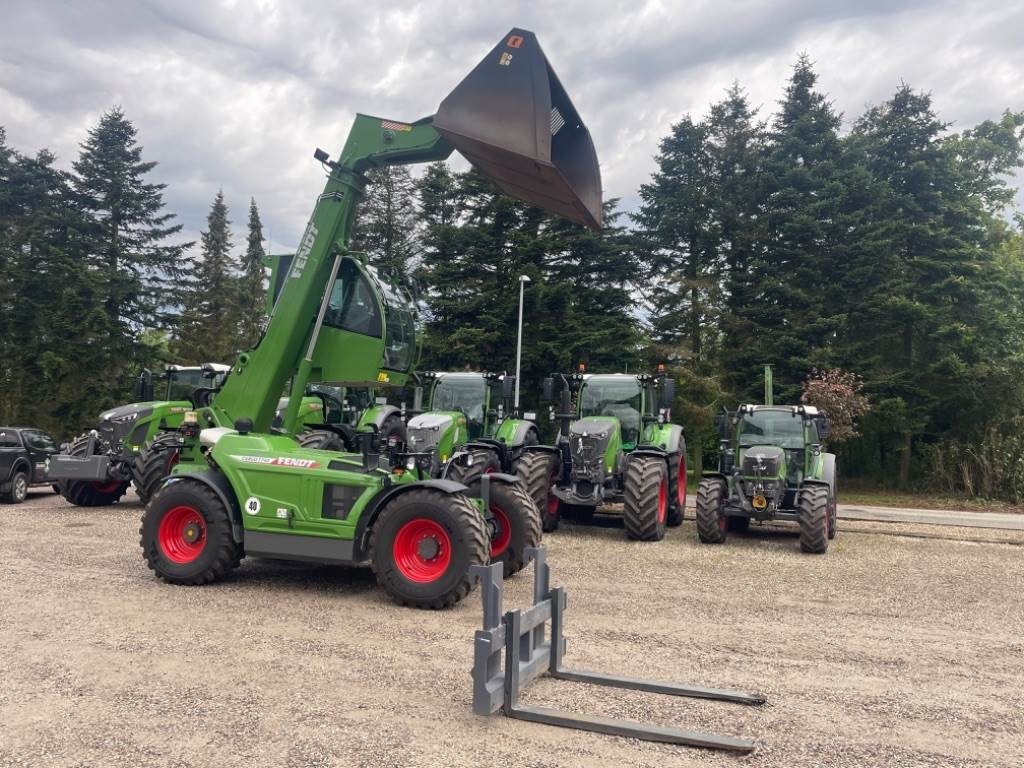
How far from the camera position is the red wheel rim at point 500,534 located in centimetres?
812

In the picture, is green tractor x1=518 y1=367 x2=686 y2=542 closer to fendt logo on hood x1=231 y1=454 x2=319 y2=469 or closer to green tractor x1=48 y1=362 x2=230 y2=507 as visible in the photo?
fendt logo on hood x1=231 y1=454 x2=319 y2=469

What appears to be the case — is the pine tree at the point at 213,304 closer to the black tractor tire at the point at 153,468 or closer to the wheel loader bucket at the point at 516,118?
the black tractor tire at the point at 153,468

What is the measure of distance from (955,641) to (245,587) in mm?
6492

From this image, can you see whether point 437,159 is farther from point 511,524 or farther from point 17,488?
point 17,488

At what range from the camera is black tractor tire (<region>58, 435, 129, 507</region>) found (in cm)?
1392

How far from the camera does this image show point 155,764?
3.85m

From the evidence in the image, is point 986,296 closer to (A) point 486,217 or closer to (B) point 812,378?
(B) point 812,378

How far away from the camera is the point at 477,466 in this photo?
1220cm

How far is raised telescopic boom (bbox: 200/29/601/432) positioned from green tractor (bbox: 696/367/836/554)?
526cm

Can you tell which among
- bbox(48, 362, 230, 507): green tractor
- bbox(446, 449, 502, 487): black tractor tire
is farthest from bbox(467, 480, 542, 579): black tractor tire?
bbox(48, 362, 230, 507): green tractor

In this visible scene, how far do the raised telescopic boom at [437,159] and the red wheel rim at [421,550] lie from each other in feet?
7.84

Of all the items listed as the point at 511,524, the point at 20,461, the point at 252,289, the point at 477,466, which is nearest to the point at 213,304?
the point at 252,289

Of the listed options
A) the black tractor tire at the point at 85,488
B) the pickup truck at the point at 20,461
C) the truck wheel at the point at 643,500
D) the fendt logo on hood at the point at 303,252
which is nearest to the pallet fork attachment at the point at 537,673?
the fendt logo on hood at the point at 303,252

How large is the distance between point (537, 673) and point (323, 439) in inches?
340
